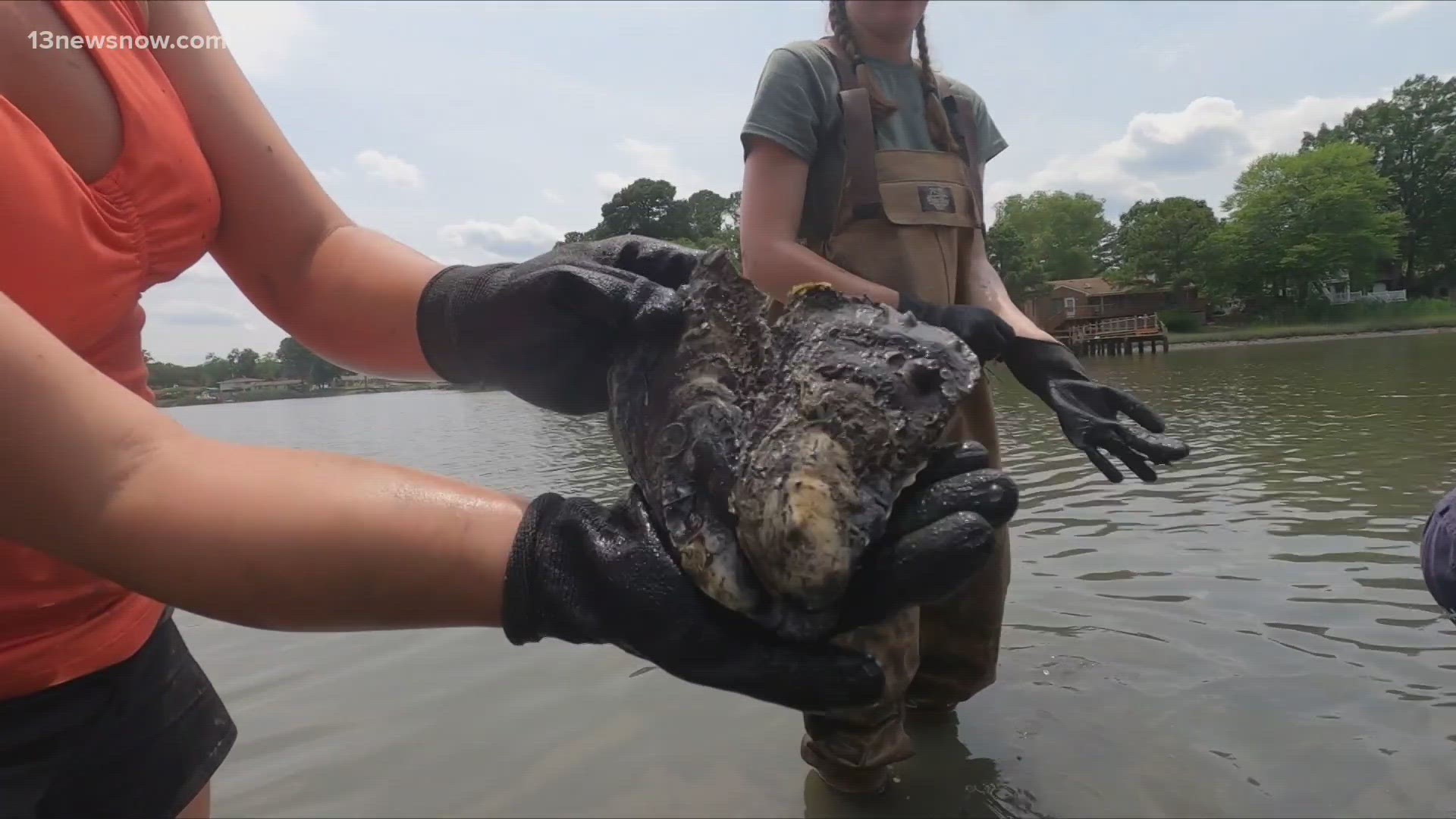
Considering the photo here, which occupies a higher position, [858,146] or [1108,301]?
[1108,301]

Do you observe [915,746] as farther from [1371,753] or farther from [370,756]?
[370,756]

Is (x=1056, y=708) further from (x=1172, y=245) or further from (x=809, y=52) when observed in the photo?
(x=1172, y=245)

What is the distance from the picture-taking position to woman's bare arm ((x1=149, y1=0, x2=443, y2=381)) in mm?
1732

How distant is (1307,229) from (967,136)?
2424 inches

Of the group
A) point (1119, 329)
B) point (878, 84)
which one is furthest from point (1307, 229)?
point (878, 84)

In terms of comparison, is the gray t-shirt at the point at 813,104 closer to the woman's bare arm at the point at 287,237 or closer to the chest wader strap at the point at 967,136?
the chest wader strap at the point at 967,136

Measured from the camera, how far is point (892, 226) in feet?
9.61

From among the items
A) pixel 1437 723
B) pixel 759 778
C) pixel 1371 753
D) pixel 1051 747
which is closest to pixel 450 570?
pixel 759 778

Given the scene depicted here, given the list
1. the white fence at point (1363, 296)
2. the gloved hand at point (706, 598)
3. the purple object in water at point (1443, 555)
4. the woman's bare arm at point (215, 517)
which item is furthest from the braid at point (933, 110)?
the white fence at point (1363, 296)

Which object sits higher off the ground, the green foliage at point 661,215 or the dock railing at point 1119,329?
the green foliage at point 661,215

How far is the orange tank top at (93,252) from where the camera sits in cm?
127

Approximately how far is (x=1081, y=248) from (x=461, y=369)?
83029 mm

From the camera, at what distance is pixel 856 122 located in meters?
2.86

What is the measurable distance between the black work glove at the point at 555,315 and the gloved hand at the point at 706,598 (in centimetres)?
43
